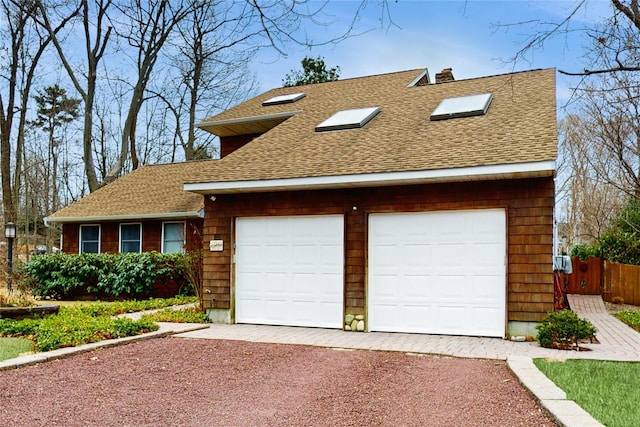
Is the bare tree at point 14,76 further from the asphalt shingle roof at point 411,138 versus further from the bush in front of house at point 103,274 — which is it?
the asphalt shingle roof at point 411,138

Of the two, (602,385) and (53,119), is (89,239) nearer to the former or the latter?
(53,119)

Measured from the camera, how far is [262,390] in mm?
5754

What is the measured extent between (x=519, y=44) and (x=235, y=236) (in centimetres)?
628

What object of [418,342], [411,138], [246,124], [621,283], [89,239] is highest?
[246,124]

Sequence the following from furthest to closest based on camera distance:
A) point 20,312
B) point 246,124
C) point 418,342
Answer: point 246,124 → point 20,312 → point 418,342

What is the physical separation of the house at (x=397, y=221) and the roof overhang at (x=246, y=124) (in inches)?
102

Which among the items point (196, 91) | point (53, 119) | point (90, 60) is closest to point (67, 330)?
point (90, 60)

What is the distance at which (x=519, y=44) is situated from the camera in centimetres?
607

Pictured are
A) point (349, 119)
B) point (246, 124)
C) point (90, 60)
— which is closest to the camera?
point (349, 119)

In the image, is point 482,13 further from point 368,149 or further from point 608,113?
point 608,113

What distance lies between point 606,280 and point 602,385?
12895 mm

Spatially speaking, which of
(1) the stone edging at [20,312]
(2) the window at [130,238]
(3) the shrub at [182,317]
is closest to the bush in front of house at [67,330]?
(1) the stone edging at [20,312]

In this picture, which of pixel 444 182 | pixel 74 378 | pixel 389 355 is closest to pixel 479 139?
pixel 444 182

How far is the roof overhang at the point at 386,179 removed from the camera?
8.26 m
